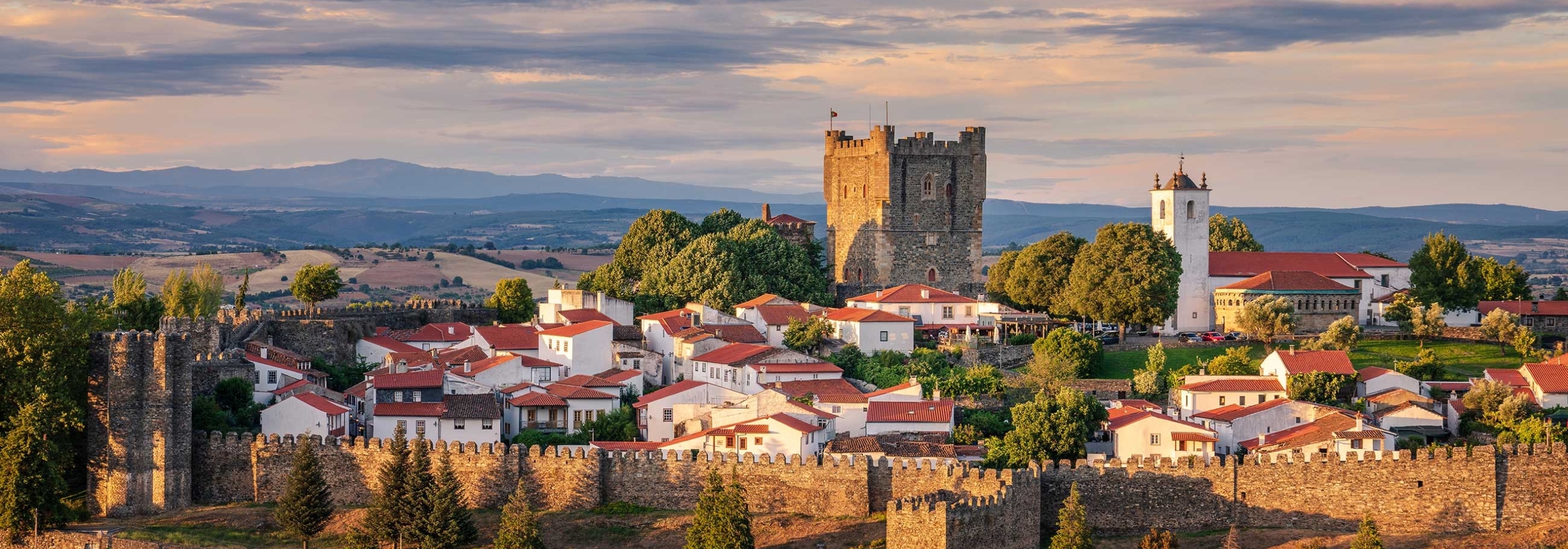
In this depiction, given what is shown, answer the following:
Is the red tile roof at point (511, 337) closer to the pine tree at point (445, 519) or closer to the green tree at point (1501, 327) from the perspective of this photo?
the pine tree at point (445, 519)

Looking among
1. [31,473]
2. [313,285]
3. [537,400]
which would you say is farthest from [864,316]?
[31,473]

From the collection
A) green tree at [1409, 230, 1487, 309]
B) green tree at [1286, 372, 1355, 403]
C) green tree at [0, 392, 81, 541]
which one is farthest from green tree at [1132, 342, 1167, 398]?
green tree at [0, 392, 81, 541]

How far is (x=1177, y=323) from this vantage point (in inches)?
2923

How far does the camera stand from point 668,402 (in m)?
56.1

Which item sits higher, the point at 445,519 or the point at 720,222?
the point at 720,222

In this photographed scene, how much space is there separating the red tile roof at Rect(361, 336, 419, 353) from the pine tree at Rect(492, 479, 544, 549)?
23.6 metres

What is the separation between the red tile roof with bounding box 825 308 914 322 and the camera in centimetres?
6638

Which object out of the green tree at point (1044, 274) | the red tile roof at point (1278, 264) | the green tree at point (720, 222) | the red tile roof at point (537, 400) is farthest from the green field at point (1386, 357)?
the green tree at point (720, 222)

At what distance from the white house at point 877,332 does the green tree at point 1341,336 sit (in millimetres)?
14040

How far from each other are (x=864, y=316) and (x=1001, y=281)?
12621 millimetres

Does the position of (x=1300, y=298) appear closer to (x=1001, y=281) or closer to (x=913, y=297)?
(x=1001, y=281)

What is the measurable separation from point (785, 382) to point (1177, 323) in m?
21.8

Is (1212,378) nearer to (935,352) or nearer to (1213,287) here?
(935,352)

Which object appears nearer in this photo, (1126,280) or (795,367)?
(795,367)
